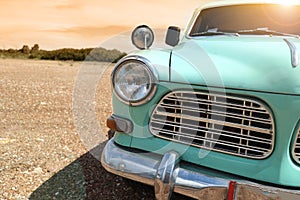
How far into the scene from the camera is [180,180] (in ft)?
7.07

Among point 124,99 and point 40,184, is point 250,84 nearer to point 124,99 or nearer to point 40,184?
point 124,99

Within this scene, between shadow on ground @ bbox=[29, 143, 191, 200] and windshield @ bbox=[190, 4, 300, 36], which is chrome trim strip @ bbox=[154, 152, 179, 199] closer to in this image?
shadow on ground @ bbox=[29, 143, 191, 200]

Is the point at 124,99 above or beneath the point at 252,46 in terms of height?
beneath

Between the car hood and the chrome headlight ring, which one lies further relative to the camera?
the chrome headlight ring

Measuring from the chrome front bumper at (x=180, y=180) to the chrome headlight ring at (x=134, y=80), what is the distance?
395 millimetres

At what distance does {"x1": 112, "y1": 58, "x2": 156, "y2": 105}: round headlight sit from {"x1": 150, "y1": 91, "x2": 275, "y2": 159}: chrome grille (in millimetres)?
130

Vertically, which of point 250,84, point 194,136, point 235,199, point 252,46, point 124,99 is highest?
point 252,46

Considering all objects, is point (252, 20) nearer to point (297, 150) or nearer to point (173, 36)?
point (173, 36)

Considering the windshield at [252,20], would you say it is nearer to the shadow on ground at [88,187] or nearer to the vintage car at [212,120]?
the vintage car at [212,120]

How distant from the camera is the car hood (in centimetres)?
200

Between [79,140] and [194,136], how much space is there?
2573 mm

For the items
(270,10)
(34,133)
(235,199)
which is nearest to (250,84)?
(235,199)

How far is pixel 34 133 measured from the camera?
15.3 ft

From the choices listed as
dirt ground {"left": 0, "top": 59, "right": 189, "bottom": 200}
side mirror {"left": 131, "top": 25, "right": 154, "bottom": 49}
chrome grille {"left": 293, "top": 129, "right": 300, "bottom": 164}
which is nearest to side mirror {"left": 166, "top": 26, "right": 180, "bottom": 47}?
side mirror {"left": 131, "top": 25, "right": 154, "bottom": 49}
